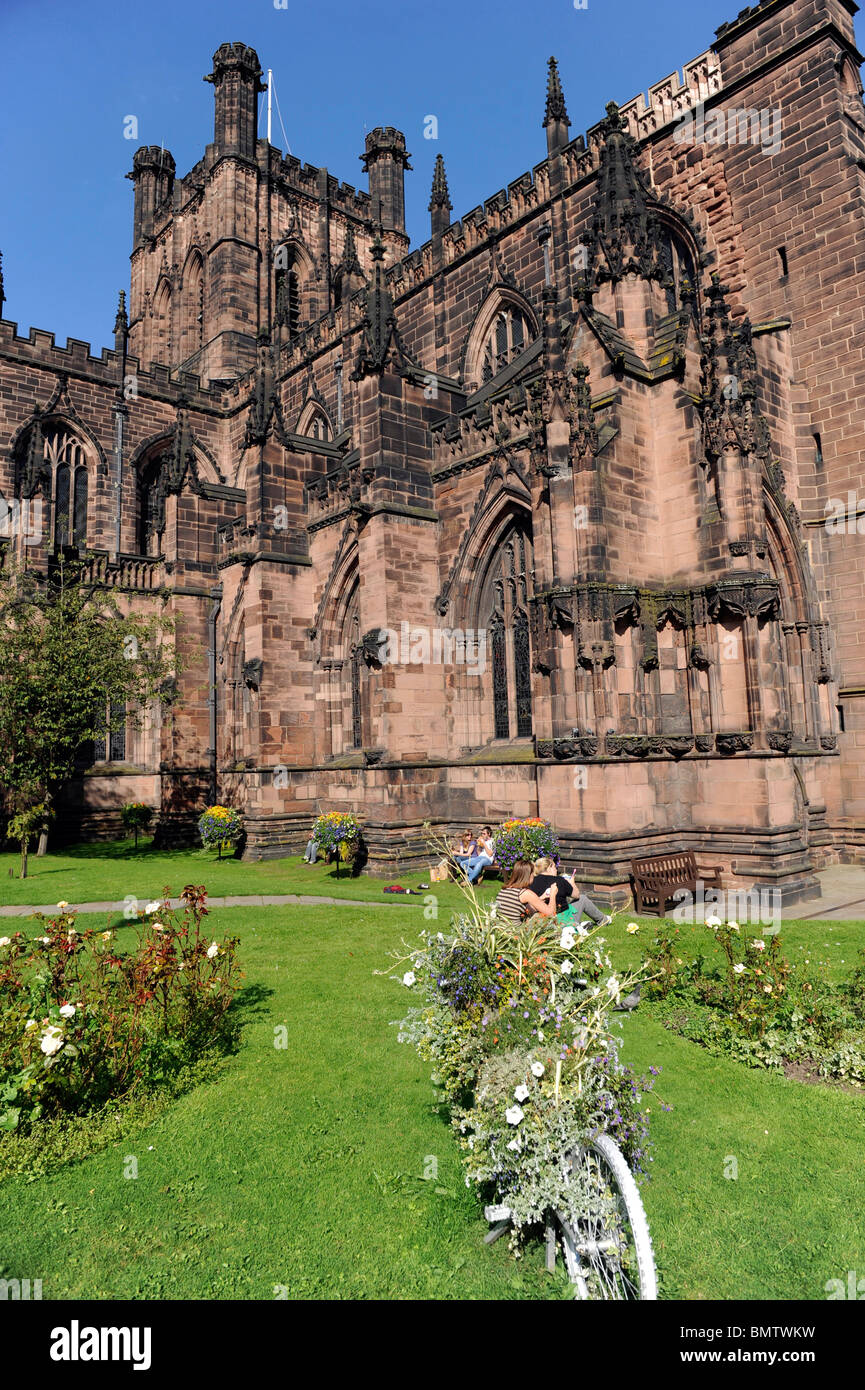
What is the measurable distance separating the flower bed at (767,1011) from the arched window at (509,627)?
9056 millimetres

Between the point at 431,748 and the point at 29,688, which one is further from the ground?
the point at 29,688

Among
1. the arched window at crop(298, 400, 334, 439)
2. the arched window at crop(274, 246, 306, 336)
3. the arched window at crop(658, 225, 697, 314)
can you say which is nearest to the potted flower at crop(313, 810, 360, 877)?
the arched window at crop(658, 225, 697, 314)

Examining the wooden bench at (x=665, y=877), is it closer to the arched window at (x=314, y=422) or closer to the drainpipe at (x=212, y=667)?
the drainpipe at (x=212, y=667)

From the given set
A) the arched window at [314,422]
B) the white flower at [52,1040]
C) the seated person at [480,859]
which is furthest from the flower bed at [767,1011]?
the arched window at [314,422]

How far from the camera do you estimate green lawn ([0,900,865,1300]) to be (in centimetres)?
374

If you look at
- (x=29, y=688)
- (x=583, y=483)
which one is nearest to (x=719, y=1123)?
(x=583, y=483)

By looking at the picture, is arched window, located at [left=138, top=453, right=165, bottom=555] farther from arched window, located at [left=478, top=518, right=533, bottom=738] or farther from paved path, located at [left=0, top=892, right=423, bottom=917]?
paved path, located at [left=0, top=892, right=423, bottom=917]

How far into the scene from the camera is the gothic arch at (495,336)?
21.9m

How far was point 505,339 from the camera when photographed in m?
22.5

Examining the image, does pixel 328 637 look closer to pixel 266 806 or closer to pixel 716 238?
pixel 266 806

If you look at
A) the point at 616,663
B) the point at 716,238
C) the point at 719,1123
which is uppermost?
the point at 716,238

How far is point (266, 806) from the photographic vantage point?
65.1 ft
